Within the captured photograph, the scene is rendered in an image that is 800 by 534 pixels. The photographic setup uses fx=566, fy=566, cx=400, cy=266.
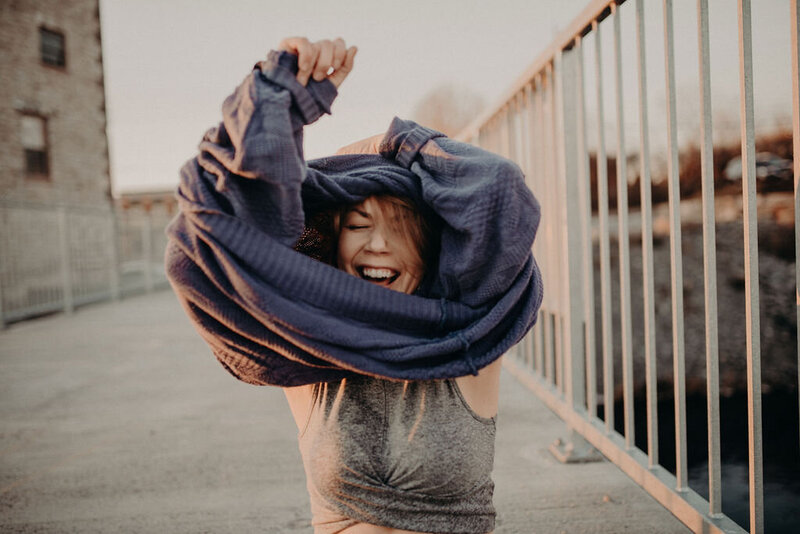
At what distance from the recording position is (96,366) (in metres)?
4.37

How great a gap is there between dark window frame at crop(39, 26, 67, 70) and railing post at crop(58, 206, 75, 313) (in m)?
7.29

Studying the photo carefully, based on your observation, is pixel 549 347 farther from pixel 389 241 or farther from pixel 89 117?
pixel 89 117

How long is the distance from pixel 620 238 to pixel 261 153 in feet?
3.87

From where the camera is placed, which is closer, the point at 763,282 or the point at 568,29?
the point at 568,29

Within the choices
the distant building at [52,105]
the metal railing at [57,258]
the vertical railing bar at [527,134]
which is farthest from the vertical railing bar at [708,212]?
the distant building at [52,105]

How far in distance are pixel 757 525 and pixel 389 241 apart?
37.6 inches

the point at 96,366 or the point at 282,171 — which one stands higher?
the point at 282,171

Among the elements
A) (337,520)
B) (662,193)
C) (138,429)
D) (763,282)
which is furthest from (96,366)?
(662,193)

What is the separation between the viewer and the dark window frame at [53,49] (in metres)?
13.5

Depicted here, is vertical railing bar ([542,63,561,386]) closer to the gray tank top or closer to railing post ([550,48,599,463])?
railing post ([550,48,599,463])

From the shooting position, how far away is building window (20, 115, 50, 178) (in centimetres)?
1305

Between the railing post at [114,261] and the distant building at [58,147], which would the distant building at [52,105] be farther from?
the railing post at [114,261]

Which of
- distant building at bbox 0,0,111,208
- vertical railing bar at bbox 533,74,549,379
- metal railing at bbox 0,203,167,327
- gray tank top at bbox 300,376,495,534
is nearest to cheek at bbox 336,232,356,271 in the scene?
gray tank top at bbox 300,376,495,534

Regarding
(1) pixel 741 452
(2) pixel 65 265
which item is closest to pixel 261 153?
(1) pixel 741 452
